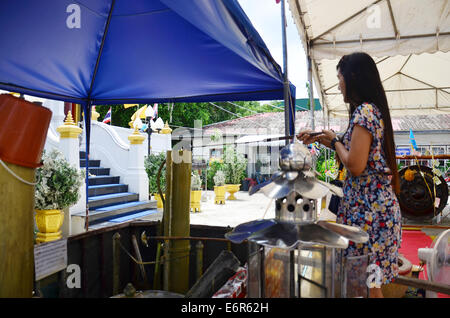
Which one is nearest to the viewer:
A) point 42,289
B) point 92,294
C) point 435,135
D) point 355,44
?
point 42,289

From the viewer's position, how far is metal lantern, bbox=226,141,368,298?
32.9 inches

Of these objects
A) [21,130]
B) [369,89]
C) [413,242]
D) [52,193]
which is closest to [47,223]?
[52,193]

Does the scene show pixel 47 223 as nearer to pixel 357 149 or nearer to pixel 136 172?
pixel 136 172

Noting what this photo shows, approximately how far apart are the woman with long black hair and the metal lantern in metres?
0.44

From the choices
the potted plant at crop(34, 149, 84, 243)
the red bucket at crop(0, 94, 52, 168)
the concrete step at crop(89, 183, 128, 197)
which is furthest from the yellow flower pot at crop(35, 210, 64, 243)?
the red bucket at crop(0, 94, 52, 168)

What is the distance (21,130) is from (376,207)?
1.38 metres

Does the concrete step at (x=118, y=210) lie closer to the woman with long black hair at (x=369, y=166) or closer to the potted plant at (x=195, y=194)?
the potted plant at (x=195, y=194)

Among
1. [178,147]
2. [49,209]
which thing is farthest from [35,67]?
[49,209]

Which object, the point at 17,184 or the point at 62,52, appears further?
the point at 62,52

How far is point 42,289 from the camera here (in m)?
1.41

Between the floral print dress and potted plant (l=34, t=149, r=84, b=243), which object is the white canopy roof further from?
potted plant (l=34, t=149, r=84, b=243)

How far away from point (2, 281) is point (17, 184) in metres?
0.31

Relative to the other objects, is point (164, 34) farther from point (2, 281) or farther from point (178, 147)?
point (2, 281)

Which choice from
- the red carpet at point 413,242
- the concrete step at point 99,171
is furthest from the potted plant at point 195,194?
the red carpet at point 413,242
